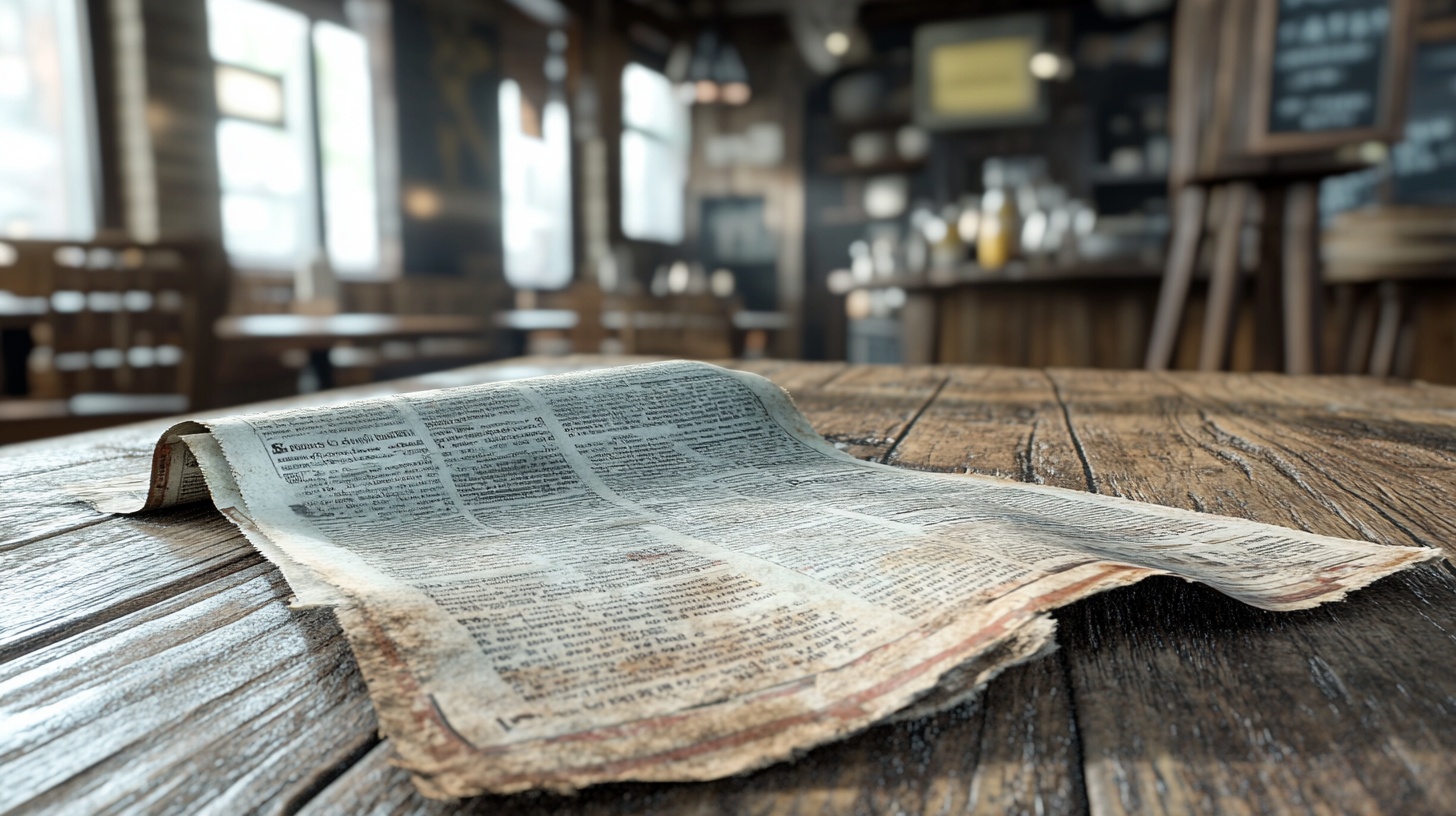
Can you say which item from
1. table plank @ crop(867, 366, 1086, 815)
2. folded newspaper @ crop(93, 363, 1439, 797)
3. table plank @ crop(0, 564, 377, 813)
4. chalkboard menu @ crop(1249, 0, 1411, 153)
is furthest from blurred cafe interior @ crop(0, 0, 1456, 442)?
table plank @ crop(0, 564, 377, 813)

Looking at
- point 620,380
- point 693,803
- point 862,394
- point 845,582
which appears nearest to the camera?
point 693,803

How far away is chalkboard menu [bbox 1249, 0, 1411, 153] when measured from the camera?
1818mm

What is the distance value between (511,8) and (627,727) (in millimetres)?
6255

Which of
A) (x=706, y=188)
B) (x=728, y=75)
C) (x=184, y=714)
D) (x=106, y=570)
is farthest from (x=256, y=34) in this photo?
(x=184, y=714)

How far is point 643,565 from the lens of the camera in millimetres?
309

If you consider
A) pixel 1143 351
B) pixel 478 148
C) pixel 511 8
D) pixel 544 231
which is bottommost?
pixel 1143 351

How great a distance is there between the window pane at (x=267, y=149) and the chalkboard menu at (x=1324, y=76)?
162 inches

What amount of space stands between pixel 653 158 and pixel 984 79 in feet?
8.59

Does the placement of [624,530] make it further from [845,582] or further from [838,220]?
[838,220]

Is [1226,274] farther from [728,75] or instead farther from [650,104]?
[650,104]

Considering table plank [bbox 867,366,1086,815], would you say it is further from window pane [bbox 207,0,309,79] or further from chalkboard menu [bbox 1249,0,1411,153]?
window pane [bbox 207,0,309,79]

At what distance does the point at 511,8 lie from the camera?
5727 mm

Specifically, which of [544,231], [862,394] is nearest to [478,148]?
[544,231]

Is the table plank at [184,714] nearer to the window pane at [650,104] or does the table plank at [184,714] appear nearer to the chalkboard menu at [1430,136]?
the chalkboard menu at [1430,136]
